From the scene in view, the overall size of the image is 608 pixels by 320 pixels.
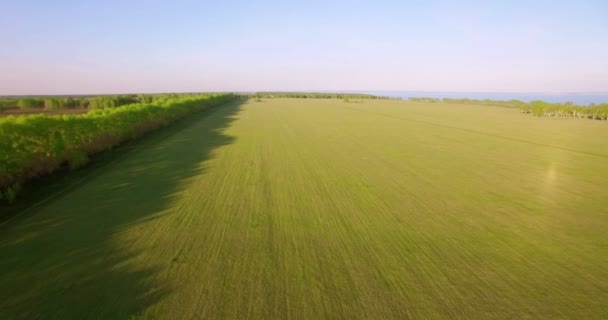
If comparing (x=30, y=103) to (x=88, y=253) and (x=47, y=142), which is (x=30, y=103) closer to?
(x=47, y=142)

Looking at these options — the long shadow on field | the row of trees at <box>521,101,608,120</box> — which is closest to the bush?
the long shadow on field

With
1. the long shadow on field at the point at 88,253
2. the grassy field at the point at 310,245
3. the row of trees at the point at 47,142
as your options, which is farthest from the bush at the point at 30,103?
the long shadow on field at the point at 88,253

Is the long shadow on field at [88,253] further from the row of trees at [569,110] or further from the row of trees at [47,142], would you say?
the row of trees at [569,110]

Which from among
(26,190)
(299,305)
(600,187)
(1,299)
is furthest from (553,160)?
(26,190)

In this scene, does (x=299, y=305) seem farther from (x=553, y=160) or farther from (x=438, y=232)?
(x=553, y=160)

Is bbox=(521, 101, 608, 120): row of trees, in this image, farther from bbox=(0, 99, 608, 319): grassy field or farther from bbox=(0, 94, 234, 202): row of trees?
bbox=(0, 94, 234, 202): row of trees
